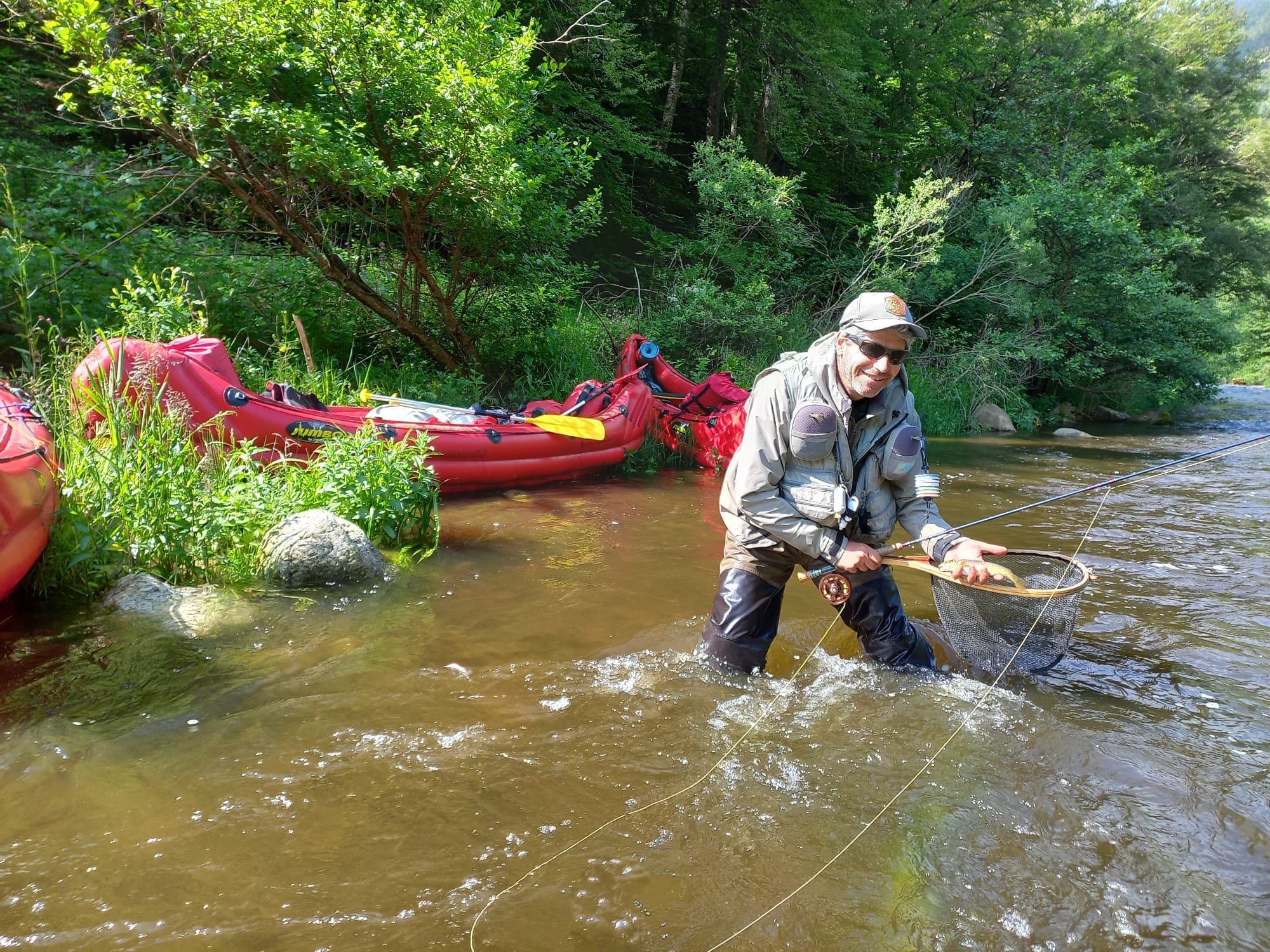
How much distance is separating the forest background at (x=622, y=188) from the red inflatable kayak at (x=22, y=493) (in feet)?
5.47

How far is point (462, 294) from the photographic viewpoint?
10070 millimetres

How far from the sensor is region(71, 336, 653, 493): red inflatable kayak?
204 inches

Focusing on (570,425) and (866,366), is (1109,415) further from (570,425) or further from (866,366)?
(866,366)

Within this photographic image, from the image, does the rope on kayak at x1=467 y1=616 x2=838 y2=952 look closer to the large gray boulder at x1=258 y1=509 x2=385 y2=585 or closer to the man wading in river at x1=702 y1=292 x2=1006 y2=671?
the man wading in river at x1=702 y1=292 x2=1006 y2=671

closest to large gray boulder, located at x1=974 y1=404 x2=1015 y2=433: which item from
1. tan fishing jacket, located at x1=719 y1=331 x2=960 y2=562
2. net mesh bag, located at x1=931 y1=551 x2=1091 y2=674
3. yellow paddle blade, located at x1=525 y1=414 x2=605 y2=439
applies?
yellow paddle blade, located at x1=525 y1=414 x2=605 y2=439

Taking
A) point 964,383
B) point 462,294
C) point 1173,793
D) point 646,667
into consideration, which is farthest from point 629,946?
point 964,383

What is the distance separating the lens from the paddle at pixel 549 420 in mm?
7160

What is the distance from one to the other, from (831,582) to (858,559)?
179 millimetres

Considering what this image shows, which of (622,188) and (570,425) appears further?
(622,188)

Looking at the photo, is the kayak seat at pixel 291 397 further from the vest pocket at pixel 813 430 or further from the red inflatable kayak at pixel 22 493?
the vest pocket at pixel 813 430

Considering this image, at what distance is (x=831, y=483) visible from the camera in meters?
3.48

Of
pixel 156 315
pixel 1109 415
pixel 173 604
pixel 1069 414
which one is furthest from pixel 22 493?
pixel 1109 415

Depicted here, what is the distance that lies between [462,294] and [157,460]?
5873 millimetres

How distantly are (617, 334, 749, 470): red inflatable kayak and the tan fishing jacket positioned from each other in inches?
215
